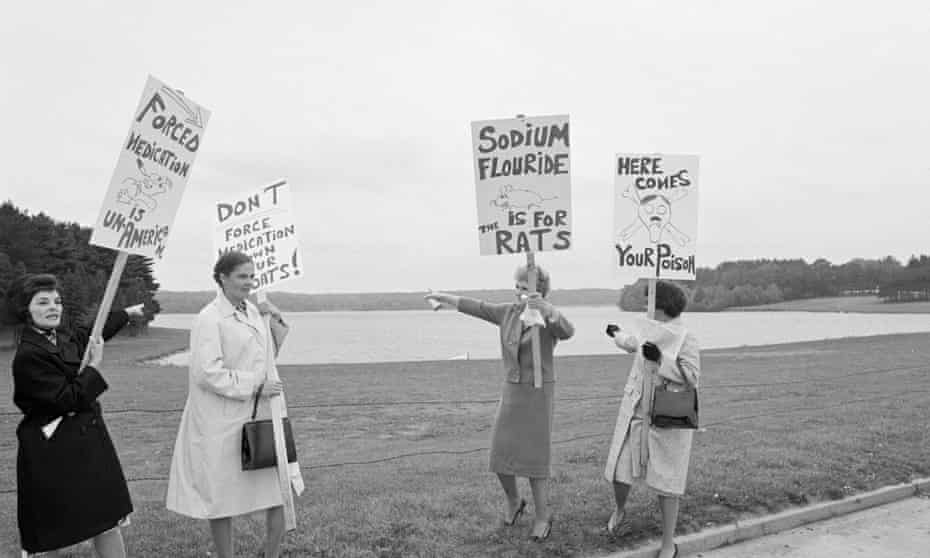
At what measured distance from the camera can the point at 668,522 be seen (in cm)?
593

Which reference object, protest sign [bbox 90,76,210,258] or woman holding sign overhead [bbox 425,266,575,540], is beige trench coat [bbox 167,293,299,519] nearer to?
protest sign [bbox 90,76,210,258]

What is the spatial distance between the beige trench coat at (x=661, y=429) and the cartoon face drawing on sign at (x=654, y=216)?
1.08 m

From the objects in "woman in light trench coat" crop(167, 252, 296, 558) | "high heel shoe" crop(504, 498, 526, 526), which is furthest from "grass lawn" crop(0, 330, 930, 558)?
"woman in light trench coat" crop(167, 252, 296, 558)

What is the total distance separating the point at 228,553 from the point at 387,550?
125 cm

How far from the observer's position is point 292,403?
18719 mm

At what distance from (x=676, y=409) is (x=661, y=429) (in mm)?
290

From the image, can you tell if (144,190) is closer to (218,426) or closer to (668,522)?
(218,426)

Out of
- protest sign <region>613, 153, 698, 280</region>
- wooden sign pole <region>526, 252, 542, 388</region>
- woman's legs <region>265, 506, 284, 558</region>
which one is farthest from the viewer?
protest sign <region>613, 153, 698, 280</region>

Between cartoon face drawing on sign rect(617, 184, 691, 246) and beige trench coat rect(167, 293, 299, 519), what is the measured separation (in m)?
3.65

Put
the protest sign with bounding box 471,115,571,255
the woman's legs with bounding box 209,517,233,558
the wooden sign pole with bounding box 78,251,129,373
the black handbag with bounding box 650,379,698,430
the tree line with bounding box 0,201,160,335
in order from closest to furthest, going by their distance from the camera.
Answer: the wooden sign pole with bounding box 78,251,129,373 < the woman's legs with bounding box 209,517,233,558 < the black handbag with bounding box 650,379,698,430 < the protest sign with bounding box 471,115,571,255 < the tree line with bounding box 0,201,160,335

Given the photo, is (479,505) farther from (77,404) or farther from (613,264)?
(77,404)

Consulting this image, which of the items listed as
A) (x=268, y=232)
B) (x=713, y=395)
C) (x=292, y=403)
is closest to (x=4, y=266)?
(x=292, y=403)

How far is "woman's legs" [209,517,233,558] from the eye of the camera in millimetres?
4840

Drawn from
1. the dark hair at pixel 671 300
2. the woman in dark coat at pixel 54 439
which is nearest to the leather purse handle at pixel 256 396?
the woman in dark coat at pixel 54 439
